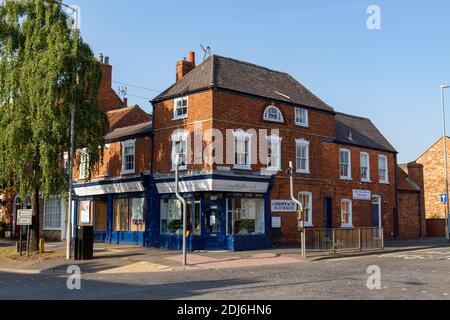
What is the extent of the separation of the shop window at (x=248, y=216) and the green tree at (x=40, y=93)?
7743mm

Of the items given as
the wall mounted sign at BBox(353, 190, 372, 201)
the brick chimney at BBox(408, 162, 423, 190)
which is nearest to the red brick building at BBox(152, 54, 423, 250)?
the wall mounted sign at BBox(353, 190, 372, 201)

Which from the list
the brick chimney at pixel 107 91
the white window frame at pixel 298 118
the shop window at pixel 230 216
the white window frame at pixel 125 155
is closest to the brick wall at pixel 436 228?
the white window frame at pixel 298 118

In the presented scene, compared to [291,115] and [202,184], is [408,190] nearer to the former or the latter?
[291,115]

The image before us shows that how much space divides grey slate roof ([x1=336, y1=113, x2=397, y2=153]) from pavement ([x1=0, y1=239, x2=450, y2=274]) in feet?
33.2

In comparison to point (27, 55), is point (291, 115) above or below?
below

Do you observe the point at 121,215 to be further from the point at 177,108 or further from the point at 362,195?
the point at 362,195

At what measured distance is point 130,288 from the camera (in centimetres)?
1349

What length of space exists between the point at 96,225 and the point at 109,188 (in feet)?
9.89

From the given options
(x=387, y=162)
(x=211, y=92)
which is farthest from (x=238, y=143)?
(x=387, y=162)

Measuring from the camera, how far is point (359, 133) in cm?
3553

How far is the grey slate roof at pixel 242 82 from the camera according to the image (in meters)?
26.2

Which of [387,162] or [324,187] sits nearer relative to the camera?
[324,187]

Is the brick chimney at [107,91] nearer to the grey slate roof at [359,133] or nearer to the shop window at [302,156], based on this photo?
the shop window at [302,156]

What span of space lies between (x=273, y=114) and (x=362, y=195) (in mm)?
9627
